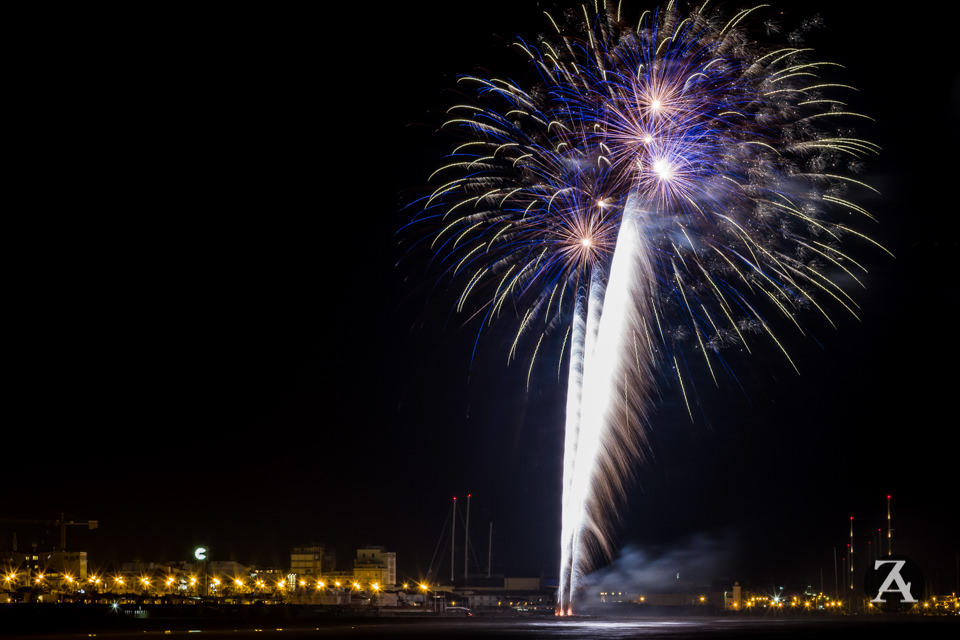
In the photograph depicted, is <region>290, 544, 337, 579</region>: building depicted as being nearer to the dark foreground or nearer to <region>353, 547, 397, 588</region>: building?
<region>353, 547, 397, 588</region>: building

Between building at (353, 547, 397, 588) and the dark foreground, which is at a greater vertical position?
the dark foreground

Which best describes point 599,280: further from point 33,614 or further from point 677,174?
point 33,614

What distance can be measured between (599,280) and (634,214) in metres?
4.92

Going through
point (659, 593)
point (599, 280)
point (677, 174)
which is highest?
point (677, 174)

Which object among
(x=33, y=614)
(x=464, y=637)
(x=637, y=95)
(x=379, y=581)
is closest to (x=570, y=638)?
(x=464, y=637)

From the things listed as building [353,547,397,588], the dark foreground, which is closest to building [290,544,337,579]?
building [353,547,397,588]

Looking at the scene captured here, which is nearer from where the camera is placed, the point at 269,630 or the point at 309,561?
the point at 269,630

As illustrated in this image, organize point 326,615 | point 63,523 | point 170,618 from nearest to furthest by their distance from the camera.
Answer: point 170,618 → point 326,615 → point 63,523

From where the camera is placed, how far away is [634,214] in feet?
137

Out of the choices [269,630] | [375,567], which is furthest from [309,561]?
[269,630]

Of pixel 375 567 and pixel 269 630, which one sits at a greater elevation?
pixel 269 630

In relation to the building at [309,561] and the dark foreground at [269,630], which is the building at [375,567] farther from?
the dark foreground at [269,630]

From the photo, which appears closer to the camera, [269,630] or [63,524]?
[269,630]

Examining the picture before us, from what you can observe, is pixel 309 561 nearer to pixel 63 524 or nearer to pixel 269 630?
pixel 63 524
